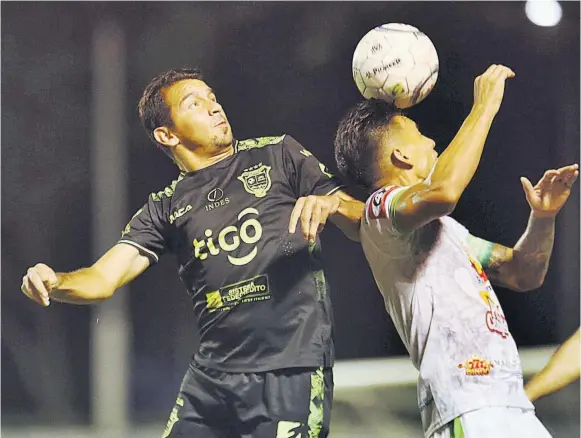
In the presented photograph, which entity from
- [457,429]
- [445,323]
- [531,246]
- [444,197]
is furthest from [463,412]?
[531,246]

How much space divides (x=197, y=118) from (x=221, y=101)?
0.08m

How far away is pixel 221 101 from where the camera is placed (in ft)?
6.42

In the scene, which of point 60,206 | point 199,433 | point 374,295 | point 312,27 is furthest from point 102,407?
point 312,27

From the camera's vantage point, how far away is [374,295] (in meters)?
1.91

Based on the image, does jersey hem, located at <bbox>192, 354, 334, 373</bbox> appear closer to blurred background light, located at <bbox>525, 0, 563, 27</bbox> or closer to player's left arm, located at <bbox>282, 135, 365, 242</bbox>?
player's left arm, located at <bbox>282, 135, 365, 242</bbox>

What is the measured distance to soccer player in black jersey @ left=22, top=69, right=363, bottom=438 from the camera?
1.73m

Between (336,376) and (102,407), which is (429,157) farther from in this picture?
(102,407)

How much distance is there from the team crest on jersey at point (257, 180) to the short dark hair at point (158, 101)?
0.21m

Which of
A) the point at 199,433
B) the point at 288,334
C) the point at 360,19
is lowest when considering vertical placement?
the point at 199,433

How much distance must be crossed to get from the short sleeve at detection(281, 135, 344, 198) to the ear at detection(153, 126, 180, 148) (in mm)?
254

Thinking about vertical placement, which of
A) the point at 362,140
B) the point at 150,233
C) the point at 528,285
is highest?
the point at 362,140

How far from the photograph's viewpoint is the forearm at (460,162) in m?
1.39

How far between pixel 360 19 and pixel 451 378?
3.17ft

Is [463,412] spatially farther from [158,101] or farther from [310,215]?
[158,101]
